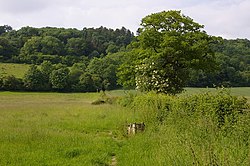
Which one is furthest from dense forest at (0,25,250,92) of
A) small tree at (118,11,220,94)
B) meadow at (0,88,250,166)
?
meadow at (0,88,250,166)

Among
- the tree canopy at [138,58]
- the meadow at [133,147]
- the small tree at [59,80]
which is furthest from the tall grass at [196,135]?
the small tree at [59,80]

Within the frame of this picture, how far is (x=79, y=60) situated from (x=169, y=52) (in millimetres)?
84370

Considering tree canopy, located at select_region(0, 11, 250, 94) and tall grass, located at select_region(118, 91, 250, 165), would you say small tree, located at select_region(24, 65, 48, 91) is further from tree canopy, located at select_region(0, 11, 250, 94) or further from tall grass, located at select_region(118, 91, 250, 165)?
tall grass, located at select_region(118, 91, 250, 165)

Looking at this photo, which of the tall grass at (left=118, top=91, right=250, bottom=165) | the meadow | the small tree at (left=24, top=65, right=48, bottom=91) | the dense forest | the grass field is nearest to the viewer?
the tall grass at (left=118, top=91, right=250, bottom=165)

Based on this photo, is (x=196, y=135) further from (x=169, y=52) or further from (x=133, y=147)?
(x=169, y=52)

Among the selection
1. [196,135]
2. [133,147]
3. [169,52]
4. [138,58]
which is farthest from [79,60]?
[196,135]

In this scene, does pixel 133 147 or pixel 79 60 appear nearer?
pixel 133 147

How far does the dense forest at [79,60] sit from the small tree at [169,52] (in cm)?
324

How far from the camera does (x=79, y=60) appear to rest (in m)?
112

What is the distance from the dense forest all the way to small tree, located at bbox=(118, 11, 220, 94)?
3.24 meters

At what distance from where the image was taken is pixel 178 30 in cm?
3234

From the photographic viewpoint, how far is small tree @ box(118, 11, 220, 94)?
29.7 m

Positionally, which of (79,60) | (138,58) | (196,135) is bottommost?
(196,135)

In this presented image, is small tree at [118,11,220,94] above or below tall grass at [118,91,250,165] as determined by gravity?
above
